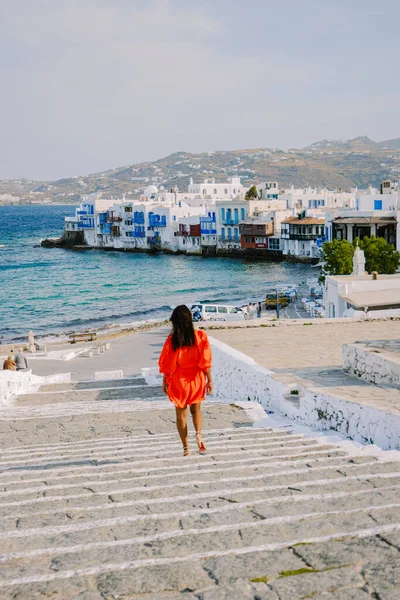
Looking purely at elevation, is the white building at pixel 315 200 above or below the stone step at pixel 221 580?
above

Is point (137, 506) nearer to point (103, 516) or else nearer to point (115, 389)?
point (103, 516)

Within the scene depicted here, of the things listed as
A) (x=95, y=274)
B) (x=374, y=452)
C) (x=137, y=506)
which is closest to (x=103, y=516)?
(x=137, y=506)

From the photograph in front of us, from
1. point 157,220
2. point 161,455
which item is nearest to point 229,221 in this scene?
point 157,220

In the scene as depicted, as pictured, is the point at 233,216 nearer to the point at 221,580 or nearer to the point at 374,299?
the point at 374,299

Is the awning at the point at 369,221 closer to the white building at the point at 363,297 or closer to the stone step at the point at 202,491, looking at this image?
the white building at the point at 363,297

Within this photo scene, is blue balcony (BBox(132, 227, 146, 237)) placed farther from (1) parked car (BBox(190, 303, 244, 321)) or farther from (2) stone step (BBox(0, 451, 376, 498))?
(2) stone step (BBox(0, 451, 376, 498))

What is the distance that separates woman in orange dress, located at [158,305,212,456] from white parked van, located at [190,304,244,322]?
29579 mm

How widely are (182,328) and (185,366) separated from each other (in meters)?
0.31

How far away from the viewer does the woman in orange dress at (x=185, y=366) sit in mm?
5047

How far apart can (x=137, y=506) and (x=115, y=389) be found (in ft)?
24.7

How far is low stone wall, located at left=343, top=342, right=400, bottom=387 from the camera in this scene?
6676mm

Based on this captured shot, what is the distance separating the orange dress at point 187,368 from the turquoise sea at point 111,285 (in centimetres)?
3084

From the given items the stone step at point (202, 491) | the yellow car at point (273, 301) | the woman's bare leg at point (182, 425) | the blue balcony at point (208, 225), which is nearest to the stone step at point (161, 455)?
the woman's bare leg at point (182, 425)

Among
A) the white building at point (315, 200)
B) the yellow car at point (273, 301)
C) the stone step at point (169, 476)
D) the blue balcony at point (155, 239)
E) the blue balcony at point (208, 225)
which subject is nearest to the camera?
the stone step at point (169, 476)
